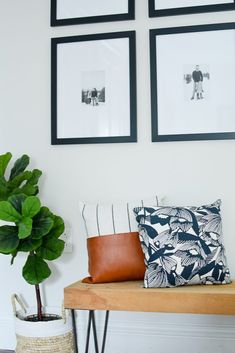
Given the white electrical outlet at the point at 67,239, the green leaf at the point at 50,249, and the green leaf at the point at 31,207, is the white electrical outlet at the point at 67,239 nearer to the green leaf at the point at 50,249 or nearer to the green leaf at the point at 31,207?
the green leaf at the point at 50,249

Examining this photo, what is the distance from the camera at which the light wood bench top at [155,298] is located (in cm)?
175

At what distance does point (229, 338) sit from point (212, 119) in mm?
1235

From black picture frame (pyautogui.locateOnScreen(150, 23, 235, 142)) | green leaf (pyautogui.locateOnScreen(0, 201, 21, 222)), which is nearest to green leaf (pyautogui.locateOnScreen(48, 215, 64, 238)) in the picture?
green leaf (pyautogui.locateOnScreen(0, 201, 21, 222))

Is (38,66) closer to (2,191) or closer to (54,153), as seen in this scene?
(54,153)

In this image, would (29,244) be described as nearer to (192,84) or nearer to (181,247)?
(181,247)

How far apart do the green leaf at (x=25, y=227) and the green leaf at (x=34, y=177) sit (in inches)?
15.4

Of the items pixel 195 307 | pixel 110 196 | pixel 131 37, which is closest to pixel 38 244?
pixel 110 196

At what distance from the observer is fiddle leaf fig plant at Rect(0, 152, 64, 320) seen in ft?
6.57

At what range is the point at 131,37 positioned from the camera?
2.46 m

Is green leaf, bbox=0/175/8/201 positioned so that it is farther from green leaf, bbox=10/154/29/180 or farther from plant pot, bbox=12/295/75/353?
plant pot, bbox=12/295/75/353

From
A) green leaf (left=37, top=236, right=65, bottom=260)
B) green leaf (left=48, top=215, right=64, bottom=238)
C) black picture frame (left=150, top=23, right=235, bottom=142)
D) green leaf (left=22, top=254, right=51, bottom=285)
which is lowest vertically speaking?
green leaf (left=22, top=254, right=51, bottom=285)

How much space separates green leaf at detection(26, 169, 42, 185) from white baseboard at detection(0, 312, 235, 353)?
0.84m

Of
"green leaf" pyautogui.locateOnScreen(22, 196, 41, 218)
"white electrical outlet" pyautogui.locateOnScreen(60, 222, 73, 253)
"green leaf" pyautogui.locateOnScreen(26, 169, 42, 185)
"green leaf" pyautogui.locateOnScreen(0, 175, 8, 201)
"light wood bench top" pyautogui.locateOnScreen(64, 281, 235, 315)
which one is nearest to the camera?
"light wood bench top" pyautogui.locateOnScreen(64, 281, 235, 315)

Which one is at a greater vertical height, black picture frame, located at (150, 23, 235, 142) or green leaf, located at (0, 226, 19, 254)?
black picture frame, located at (150, 23, 235, 142)
